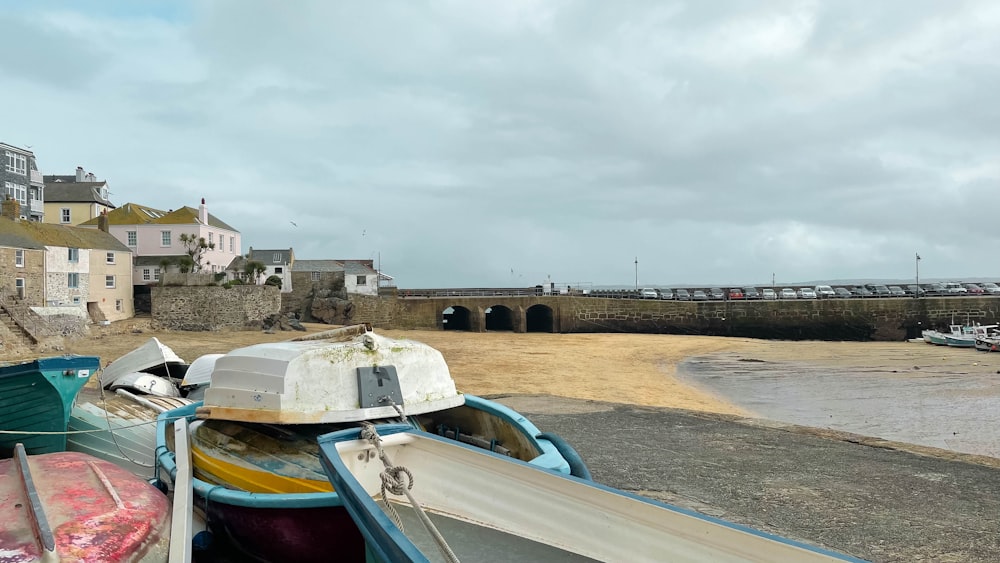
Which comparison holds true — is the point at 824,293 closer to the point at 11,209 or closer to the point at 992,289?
the point at 992,289

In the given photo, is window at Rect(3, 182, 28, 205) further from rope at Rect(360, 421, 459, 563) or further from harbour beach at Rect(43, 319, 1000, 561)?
rope at Rect(360, 421, 459, 563)

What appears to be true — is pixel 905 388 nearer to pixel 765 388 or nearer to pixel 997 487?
pixel 765 388

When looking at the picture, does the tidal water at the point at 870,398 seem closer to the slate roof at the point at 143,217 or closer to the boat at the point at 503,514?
the boat at the point at 503,514

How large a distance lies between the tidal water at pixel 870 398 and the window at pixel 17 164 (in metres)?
41.1

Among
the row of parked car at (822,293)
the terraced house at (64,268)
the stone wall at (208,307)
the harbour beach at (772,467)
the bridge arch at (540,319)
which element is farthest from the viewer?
the row of parked car at (822,293)

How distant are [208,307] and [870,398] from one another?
1210 inches

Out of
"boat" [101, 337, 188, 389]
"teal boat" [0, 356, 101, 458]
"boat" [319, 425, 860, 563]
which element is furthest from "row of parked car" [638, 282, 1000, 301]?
"boat" [319, 425, 860, 563]

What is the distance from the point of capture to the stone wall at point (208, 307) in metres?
33.1

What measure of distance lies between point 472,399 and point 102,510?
3199mm

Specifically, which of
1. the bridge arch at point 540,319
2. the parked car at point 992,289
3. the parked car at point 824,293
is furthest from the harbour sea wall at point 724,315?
the parked car at point 992,289

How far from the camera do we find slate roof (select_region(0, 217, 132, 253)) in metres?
27.9

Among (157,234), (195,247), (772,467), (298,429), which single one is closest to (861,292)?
(772,467)

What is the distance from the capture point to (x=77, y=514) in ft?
14.2

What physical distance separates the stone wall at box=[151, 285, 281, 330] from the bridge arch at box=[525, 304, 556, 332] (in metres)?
18.8
